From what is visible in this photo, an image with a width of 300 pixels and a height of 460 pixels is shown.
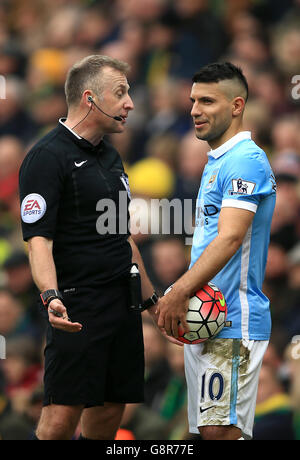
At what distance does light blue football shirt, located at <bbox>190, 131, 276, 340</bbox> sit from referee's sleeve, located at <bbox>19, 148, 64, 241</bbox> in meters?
0.70

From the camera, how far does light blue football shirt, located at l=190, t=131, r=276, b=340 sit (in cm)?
343

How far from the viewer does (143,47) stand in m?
6.95

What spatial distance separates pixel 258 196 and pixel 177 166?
2683 mm

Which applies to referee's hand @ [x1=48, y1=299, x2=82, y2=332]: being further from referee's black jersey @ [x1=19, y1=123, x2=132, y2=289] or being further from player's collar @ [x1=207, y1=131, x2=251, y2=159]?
player's collar @ [x1=207, y1=131, x2=251, y2=159]

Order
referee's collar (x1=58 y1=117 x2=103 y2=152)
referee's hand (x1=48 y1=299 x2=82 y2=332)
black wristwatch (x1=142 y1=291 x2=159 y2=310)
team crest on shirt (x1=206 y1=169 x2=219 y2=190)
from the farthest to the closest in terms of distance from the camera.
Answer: black wristwatch (x1=142 y1=291 x2=159 y2=310), referee's collar (x1=58 y1=117 x2=103 y2=152), team crest on shirt (x1=206 y1=169 x2=219 y2=190), referee's hand (x1=48 y1=299 x2=82 y2=332)

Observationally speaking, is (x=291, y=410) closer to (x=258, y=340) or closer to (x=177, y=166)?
(x=258, y=340)

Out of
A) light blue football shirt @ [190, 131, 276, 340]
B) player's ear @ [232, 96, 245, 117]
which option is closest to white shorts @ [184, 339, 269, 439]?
light blue football shirt @ [190, 131, 276, 340]

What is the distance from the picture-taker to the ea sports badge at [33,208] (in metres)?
3.58

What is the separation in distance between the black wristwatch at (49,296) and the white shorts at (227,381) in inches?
27.2

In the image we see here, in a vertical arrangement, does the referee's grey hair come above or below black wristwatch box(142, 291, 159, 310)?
above

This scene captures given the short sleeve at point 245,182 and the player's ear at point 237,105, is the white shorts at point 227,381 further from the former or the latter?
the player's ear at point 237,105

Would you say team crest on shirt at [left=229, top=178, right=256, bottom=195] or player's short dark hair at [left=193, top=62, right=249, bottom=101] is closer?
team crest on shirt at [left=229, top=178, right=256, bottom=195]

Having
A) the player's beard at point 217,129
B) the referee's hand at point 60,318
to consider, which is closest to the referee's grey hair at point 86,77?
the player's beard at point 217,129

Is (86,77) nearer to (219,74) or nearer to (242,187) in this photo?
(219,74)
